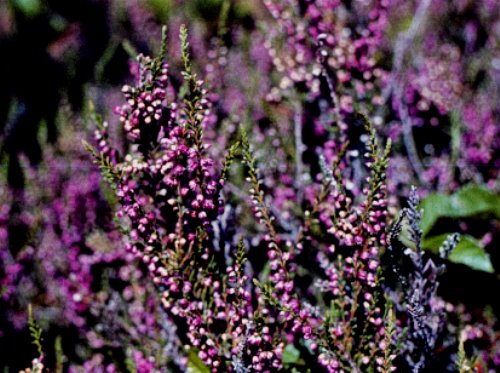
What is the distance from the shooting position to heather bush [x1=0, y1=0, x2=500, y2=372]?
1.46 meters

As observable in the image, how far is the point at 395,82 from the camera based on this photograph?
2594mm

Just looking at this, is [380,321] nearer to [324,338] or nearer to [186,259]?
[324,338]

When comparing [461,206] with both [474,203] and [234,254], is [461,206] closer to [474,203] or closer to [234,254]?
[474,203]

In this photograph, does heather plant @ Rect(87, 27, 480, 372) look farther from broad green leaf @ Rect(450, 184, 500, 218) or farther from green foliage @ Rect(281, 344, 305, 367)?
broad green leaf @ Rect(450, 184, 500, 218)

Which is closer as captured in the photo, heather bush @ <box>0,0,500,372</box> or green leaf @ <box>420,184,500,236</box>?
heather bush @ <box>0,0,500,372</box>

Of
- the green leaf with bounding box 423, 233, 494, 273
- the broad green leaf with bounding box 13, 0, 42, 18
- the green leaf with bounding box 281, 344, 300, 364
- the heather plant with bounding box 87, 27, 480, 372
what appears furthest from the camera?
the broad green leaf with bounding box 13, 0, 42, 18

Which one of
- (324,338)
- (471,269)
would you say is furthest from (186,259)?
(471,269)

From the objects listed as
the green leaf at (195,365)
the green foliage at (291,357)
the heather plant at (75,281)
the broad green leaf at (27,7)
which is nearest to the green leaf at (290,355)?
the green foliage at (291,357)

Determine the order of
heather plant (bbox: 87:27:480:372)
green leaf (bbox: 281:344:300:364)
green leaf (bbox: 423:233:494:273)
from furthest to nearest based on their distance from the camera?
1. green leaf (bbox: 423:233:494:273)
2. green leaf (bbox: 281:344:300:364)
3. heather plant (bbox: 87:27:480:372)

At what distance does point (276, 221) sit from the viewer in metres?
2.25

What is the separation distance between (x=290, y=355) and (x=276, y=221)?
63 cm

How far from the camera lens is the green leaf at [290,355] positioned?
171 cm

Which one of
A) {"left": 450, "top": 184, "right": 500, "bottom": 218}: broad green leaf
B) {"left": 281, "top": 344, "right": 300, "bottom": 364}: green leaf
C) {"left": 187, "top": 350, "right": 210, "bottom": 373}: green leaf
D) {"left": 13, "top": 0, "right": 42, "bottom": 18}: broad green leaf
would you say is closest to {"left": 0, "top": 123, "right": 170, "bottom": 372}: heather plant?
{"left": 187, "top": 350, "right": 210, "bottom": 373}: green leaf

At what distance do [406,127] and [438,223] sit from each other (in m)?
0.49
